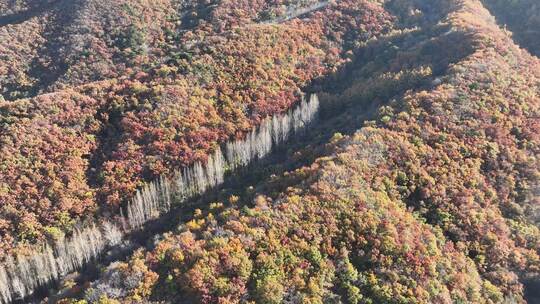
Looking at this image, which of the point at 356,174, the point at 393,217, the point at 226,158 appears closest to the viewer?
the point at 393,217

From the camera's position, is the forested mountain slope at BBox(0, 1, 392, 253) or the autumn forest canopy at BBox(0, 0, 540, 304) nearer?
the autumn forest canopy at BBox(0, 0, 540, 304)

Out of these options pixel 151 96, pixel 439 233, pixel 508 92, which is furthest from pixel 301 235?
pixel 508 92

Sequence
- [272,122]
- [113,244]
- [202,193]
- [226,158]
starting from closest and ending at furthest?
[113,244]
[202,193]
[226,158]
[272,122]

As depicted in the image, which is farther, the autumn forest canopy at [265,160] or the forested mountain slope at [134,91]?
the forested mountain slope at [134,91]

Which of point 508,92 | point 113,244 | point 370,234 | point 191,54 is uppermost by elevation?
point 191,54

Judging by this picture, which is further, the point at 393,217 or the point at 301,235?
the point at 393,217

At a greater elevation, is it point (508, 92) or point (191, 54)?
point (191, 54)

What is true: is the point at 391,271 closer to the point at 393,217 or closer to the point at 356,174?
the point at 393,217

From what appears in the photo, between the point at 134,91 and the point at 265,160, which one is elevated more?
the point at 134,91
